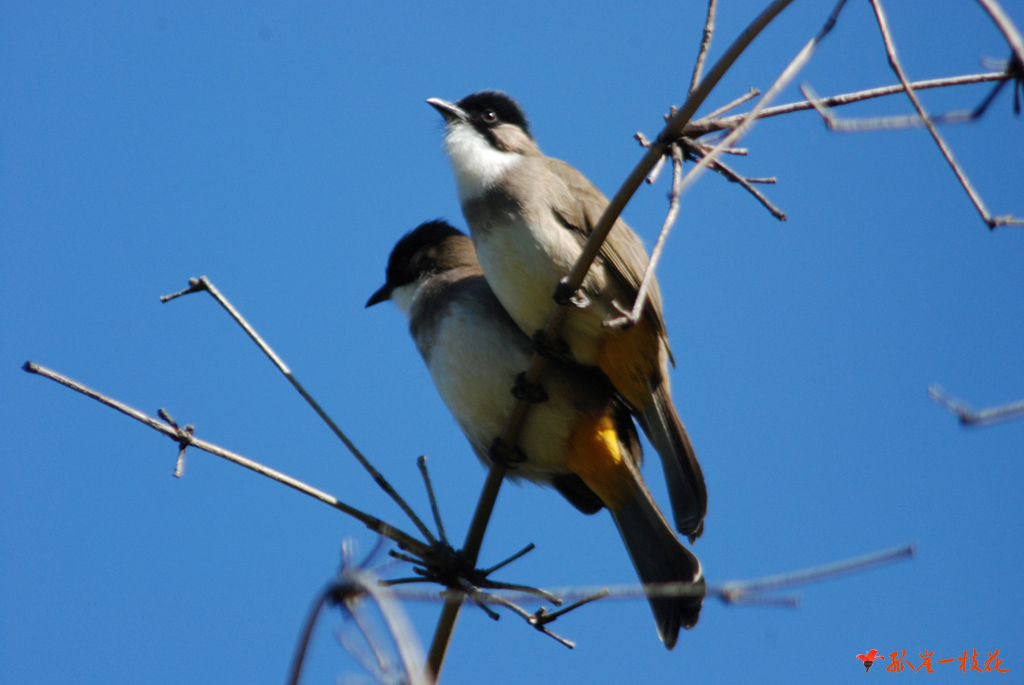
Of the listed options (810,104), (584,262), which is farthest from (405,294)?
(810,104)

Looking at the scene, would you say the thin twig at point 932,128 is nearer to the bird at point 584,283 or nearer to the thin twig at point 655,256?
the thin twig at point 655,256

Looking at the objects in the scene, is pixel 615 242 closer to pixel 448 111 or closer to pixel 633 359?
pixel 633 359

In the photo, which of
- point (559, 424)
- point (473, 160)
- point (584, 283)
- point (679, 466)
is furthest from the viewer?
point (473, 160)

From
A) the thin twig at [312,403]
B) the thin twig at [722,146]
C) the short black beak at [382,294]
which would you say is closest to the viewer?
the thin twig at [722,146]

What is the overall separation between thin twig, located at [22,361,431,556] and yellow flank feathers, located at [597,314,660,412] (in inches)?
55.3

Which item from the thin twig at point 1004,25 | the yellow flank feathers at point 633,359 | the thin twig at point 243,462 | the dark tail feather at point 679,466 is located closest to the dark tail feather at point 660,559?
the dark tail feather at point 679,466

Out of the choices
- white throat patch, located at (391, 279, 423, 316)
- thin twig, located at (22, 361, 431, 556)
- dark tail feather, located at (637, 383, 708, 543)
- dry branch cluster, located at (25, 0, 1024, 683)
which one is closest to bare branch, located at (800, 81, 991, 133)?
dry branch cluster, located at (25, 0, 1024, 683)

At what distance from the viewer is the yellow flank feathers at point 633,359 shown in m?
3.95

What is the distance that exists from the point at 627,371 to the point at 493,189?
1.06 m

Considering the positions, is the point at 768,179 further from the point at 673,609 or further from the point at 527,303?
the point at 673,609

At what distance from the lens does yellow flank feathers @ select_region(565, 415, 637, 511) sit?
14.0 feet

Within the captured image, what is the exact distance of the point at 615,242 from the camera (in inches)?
160

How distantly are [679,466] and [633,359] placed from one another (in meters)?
0.54

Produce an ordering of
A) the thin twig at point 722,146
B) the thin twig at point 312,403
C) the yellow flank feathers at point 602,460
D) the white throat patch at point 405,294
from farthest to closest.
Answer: the white throat patch at point 405,294
the yellow flank feathers at point 602,460
the thin twig at point 312,403
the thin twig at point 722,146
